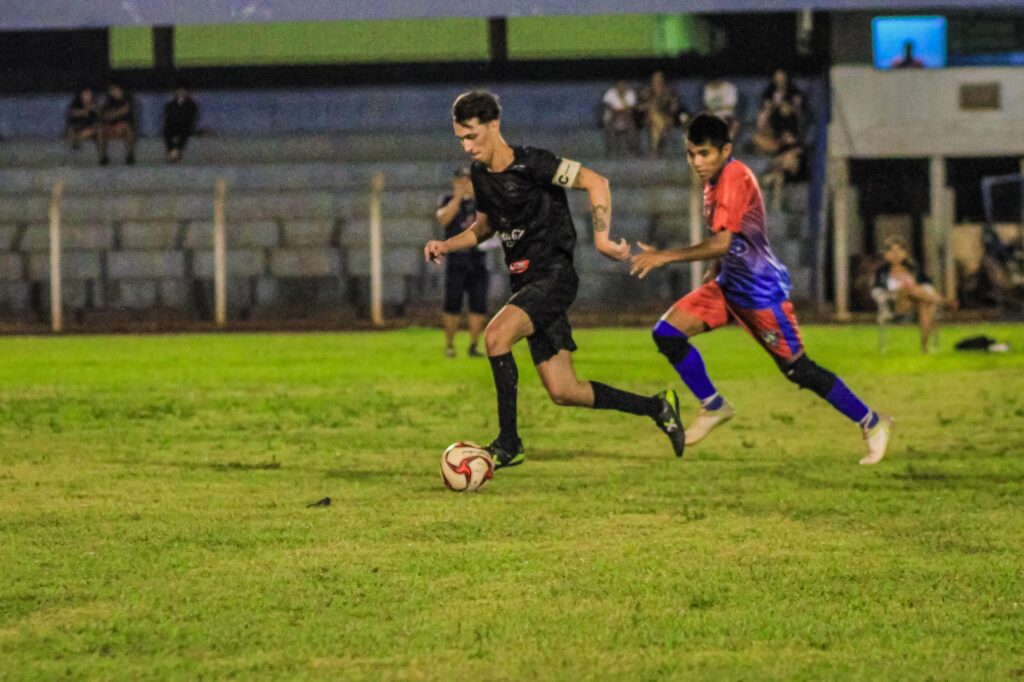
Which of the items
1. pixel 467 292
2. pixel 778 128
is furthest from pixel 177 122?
pixel 467 292

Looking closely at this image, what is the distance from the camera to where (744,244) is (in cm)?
1091

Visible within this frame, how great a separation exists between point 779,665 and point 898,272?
1730cm

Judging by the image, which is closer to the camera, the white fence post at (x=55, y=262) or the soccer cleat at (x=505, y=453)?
the soccer cleat at (x=505, y=453)

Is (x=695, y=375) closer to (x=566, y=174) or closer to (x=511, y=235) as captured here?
(x=511, y=235)

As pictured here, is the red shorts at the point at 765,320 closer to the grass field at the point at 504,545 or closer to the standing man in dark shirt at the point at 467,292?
the grass field at the point at 504,545

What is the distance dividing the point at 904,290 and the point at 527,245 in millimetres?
12548

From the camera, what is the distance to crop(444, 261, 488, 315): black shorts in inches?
870

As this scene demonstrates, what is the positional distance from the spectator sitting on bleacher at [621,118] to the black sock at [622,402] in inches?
973

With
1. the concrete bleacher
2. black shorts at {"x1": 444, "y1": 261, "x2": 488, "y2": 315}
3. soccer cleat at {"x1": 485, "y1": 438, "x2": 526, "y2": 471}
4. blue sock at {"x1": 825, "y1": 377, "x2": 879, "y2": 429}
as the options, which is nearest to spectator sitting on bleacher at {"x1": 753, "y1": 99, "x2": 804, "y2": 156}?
the concrete bleacher

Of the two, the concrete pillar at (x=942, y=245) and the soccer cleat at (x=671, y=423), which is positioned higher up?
the concrete pillar at (x=942, y=245)

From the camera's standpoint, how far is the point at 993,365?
20.0 meters

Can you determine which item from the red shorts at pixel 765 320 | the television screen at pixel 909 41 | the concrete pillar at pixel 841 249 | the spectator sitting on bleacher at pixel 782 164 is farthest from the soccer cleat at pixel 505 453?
the television screen at pixel 909 41

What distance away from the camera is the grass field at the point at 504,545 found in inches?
221

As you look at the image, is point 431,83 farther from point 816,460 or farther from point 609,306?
point 816,460
